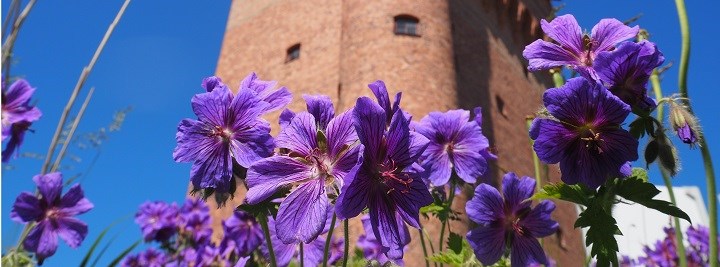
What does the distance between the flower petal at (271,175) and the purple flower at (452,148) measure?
61cm

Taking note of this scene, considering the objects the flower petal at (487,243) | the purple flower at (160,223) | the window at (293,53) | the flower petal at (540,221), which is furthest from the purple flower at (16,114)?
the window at (293,53)

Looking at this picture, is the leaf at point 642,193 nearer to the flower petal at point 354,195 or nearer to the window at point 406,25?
the flower petal at point 354,195

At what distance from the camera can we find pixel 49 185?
2.04 m

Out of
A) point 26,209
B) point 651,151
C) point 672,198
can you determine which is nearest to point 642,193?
point 651,151

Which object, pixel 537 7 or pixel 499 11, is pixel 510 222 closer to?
pixel 499 11

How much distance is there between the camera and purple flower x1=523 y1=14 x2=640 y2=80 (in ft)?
3.73

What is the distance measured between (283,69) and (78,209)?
13.1 meters

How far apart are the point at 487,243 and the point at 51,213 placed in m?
1.46

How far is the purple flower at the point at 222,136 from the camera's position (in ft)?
3.43

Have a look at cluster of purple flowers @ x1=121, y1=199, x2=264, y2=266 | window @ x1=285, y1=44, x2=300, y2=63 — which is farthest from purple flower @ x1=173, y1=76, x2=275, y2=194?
window @ x1=285, y1=44, x2=300, y2=63

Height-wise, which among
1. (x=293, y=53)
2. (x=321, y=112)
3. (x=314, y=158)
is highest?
(x=293, y=53)

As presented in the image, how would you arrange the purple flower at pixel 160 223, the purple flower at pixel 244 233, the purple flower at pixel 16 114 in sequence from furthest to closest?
the purple flower at pixel 160 223 → the purple flower at pixel 244 233 → the purple flower at pixel 16 114

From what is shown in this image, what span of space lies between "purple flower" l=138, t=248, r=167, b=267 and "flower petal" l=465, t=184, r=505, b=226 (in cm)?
345

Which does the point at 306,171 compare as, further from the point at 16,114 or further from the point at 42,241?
the point at 42,241
